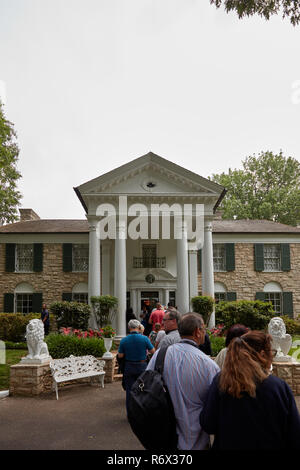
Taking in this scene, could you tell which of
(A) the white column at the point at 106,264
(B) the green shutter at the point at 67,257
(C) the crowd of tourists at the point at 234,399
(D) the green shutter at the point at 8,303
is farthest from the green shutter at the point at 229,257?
(C) the crowd of tourists at the point at 234,399

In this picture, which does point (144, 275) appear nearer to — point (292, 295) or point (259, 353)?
point (292, 295)

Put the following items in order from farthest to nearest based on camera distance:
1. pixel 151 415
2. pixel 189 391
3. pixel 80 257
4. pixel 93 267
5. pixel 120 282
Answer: pixel 80 257, pixel 93 267, pixel 120 282, pixel 189 391, pixel 151 415

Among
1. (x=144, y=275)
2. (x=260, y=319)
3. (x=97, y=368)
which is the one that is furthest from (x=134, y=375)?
(x=144, y=275)

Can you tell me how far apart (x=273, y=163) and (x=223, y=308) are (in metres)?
23.1

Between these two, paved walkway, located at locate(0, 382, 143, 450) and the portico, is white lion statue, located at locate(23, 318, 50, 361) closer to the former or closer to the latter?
paved walkway, located at locate(0, 382, 143, 450)

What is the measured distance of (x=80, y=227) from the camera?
22.9 m

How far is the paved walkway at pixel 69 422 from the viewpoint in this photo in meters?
5.20

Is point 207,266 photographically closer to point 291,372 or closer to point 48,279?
point 291,372

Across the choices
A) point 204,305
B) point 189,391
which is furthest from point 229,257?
point 189,391

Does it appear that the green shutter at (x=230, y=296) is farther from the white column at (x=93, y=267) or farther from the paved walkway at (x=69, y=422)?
the paved walkway at (x=69, y=422)

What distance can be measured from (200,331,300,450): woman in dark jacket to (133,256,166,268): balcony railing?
1830cm

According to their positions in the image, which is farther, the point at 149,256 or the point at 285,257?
the point at 285,257

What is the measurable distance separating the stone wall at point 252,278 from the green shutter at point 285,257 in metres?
0.27

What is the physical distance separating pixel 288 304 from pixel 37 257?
14455 millimetres
